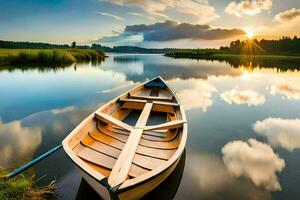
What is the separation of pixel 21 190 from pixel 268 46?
360 ft

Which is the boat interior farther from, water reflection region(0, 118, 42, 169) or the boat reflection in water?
water reflection region(0, 118, 42, 169)

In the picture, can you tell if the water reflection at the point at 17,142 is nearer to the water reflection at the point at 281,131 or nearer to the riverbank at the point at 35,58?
the water reflection at the point at 281,131

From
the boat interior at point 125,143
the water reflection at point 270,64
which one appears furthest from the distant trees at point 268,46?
the boat interior at point 125,143

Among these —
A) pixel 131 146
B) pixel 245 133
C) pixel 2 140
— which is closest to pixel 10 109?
pixel 2 140

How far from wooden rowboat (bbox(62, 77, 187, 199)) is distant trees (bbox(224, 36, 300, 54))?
97.3 m

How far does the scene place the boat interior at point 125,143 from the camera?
3783mm

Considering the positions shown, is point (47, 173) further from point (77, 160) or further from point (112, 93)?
point (112, 93)

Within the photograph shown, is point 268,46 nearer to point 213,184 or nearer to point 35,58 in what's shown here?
point 35,58

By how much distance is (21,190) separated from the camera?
3.84m

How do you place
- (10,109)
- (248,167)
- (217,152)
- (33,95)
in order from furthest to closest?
(33,95)
(10,109)
(217,152)
(248,167)

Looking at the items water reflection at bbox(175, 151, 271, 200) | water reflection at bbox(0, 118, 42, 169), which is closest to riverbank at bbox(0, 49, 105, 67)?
water reflection at bbox(0, 118, 42, 169)

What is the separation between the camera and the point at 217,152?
19.9 ft

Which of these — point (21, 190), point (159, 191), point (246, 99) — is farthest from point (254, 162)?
point (246, 99)

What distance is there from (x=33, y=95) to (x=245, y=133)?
10585 millimetres
